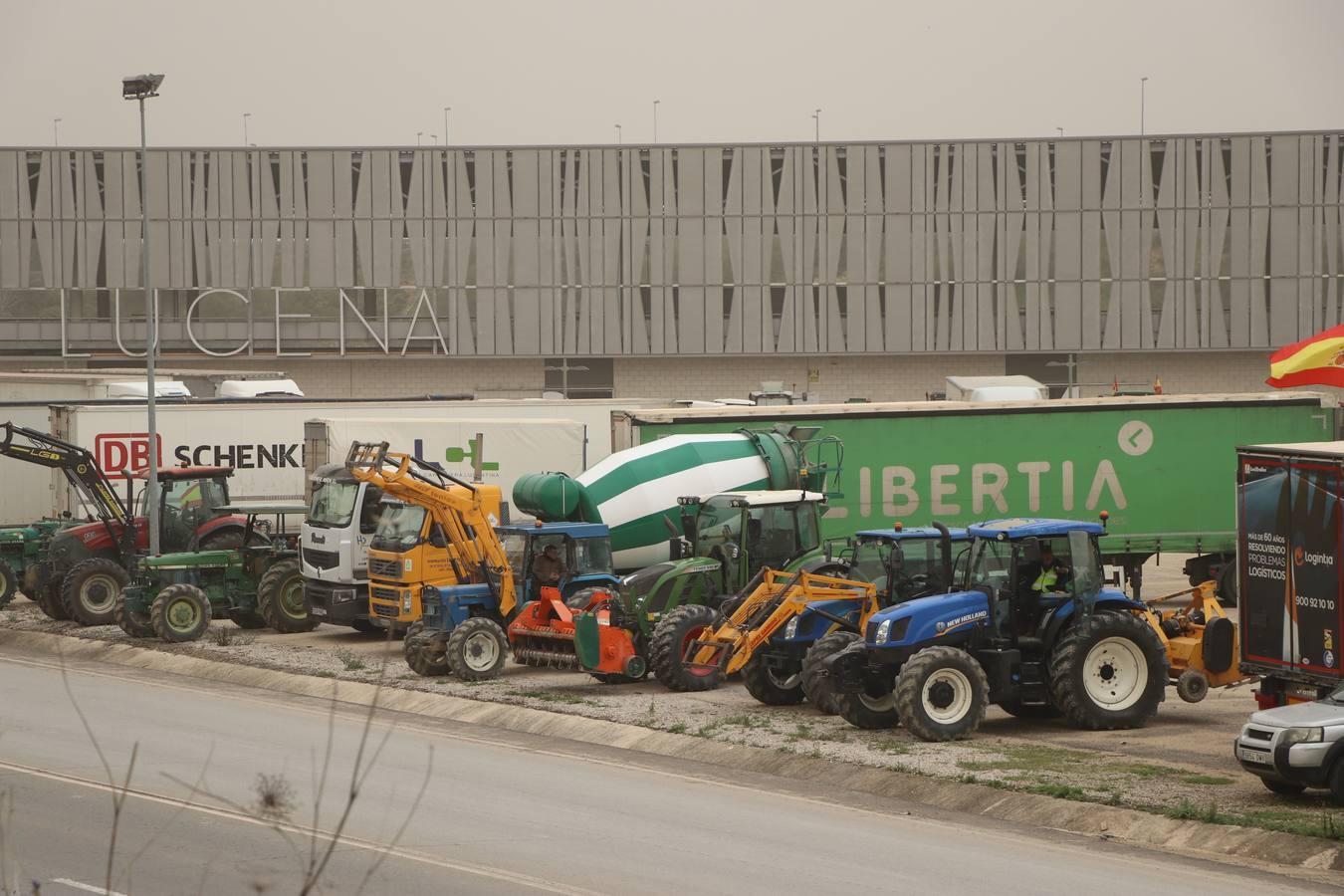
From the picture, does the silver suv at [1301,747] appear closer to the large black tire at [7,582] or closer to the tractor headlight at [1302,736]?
the tractor headlight at [1302,736]

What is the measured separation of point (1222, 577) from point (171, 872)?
23017 mm

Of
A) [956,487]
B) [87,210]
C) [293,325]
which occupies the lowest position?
[956,487]

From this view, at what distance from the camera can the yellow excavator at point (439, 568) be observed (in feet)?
74.1

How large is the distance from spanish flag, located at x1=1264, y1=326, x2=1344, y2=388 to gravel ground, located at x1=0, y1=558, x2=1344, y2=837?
12.7 feet

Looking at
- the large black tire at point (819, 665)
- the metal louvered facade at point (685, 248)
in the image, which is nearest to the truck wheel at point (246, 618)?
the large black tire at point (819, 665)

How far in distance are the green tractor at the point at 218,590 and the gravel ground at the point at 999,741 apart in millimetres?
2182

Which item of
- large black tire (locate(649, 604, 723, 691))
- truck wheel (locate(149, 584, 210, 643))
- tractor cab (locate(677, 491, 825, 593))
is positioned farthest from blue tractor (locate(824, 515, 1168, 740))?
truck wheel (locate(149, 584, 210, 643))

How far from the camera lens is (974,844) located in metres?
13.4

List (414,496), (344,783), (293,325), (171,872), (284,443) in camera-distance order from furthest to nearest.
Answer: (293,325)
(284,443)
(414,496)
(344,783)
(171,872)

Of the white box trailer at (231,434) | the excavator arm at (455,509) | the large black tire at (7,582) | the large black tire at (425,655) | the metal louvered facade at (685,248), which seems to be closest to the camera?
the large black tire at (425,655)

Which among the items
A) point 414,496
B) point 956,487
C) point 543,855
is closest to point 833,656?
point 543,855

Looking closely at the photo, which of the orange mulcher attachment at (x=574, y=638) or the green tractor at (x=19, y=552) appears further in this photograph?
the green tractor at (x=19, y=552)

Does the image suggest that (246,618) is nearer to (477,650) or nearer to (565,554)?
(565,554)

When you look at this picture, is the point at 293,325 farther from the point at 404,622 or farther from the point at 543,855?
the point at 543,855
